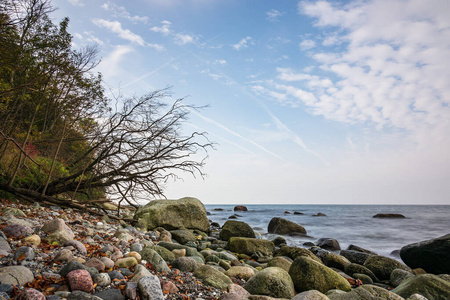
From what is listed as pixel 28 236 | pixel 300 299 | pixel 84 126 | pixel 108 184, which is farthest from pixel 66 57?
pixel 300 299

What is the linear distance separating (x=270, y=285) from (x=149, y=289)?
215 centimetres

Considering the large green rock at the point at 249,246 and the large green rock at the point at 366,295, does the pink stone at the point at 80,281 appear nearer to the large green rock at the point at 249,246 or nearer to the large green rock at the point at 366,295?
the large green rock at the point at 366,295

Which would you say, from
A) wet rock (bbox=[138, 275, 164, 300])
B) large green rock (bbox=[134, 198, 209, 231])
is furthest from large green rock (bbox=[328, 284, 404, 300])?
large green rock (bbox=[134, 198, 209, 231])

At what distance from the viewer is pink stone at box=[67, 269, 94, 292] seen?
313 cm

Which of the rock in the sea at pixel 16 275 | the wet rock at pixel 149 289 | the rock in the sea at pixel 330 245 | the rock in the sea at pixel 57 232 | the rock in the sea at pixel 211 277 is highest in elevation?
the rock in the sea at pixel 57 232

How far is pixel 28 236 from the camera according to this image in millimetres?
4414

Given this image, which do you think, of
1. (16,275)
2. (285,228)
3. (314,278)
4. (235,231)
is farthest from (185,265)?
(285,228)

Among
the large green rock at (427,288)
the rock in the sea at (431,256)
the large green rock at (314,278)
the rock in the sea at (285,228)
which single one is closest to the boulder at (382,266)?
the rock in the sea at (431,256)

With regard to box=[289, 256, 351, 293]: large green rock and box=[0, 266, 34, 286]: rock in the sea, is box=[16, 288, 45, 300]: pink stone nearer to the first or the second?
box=[0, 266, 34, 286]: rock in the sea

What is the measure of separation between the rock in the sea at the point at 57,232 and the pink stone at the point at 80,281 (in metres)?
1.53

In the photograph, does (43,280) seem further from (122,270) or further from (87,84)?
(87,84)

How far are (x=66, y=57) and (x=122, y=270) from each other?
9.95 m

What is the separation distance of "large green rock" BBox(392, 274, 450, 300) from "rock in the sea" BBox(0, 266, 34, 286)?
5.66 m

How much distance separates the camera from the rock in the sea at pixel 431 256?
7.95 metres
